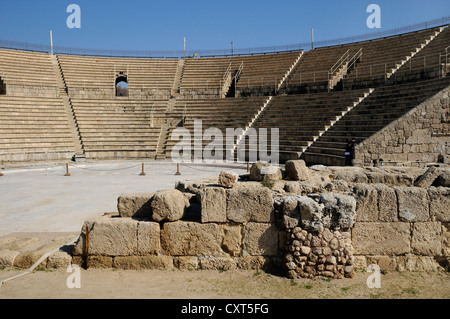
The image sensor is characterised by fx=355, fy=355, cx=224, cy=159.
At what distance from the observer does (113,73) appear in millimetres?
26125

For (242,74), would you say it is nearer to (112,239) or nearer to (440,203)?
(440,203)

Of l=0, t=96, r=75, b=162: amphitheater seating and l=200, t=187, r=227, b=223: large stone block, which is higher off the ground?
l=0, t=96, r=75, b=162: amphitheater seating

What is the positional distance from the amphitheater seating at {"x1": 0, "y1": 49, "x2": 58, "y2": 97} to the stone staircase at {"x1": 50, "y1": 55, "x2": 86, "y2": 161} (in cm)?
37

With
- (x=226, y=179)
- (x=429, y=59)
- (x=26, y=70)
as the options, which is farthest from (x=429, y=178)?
(x=26, y=70)

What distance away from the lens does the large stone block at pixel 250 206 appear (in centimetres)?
498

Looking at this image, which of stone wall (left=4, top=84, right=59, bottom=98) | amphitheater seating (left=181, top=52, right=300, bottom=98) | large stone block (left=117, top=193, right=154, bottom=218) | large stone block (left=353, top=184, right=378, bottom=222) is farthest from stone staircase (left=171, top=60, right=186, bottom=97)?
large stone block (left=353, top=184, right=378, bottom=222)

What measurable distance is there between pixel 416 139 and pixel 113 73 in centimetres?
2102

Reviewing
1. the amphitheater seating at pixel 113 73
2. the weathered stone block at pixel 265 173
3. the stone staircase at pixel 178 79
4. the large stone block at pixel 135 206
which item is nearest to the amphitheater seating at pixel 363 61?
the stone staircase at pixel 178 79

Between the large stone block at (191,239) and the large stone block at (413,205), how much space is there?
8.40 ft

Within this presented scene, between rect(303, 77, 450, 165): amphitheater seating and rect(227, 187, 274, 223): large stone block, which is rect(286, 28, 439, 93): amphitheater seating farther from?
rect(227, 187, 274, 223): large stone block

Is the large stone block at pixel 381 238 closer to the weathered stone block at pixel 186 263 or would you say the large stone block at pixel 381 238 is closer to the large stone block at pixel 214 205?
the large stone block at pixel 214 205

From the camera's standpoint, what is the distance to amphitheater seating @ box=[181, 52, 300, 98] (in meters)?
23.8
